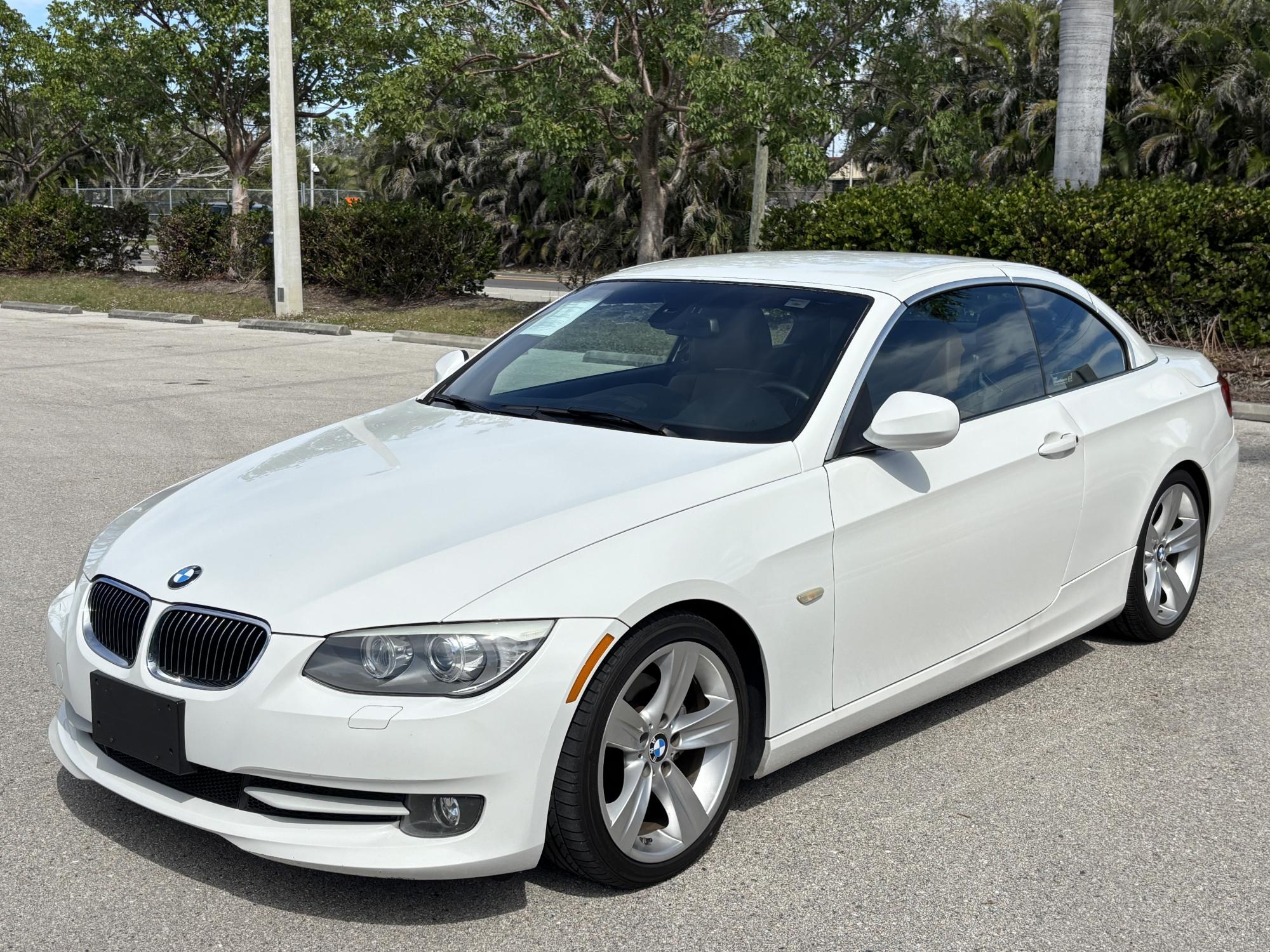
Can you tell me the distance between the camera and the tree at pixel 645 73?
17.4m

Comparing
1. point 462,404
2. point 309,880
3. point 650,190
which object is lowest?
point 309,880

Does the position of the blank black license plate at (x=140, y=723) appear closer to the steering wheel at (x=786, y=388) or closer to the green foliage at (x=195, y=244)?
the steering wheel at (x=786, y=388)

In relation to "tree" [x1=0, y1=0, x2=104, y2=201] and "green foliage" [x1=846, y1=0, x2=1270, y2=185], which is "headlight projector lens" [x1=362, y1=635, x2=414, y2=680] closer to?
"green foliage" [x1=846, y1=0, x2=1270, y2=185]

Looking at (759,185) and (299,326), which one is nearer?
(299,326)

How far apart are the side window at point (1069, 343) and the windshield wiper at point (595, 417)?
1.57 metres

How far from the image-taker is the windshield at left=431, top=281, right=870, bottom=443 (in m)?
4.08

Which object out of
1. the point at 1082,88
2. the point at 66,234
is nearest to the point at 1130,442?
the point at 1082,88

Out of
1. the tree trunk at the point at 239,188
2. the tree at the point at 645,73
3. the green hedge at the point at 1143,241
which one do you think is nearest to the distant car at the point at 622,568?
the green hedge at the point at 1143,241

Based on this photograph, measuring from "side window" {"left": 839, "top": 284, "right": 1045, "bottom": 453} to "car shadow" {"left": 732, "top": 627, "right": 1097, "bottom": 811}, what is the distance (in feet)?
3.38

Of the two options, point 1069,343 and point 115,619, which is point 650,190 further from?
point 115,619

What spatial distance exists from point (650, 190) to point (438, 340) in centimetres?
448

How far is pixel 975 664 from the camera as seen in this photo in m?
4.33

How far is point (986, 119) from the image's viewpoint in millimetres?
31219

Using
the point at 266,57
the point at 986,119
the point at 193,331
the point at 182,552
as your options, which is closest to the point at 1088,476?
the point at 182,552
